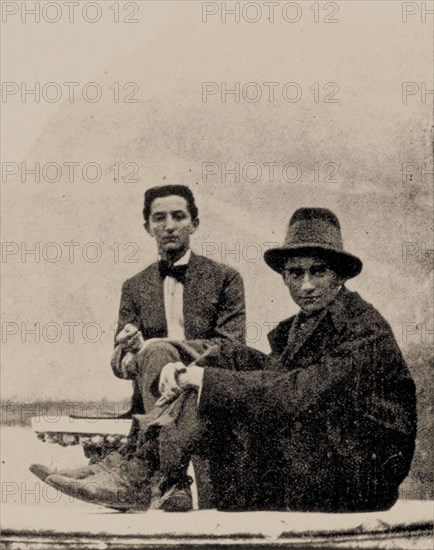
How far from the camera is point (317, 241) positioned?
13.5 ft

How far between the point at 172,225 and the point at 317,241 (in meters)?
0.73

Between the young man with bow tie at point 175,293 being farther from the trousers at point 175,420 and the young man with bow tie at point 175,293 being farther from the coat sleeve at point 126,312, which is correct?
the trousers at point 175,420

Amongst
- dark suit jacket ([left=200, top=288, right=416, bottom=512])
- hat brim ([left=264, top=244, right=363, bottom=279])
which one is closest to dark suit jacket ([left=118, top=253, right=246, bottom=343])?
hat brim ([left=264, top=244, right=363, bottom=279])

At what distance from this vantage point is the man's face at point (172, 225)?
4516mm

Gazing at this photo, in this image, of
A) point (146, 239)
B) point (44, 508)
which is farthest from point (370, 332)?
point (44, 508)

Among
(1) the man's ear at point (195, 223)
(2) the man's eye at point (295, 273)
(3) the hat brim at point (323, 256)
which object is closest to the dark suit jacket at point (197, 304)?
(1) the man's ear at point (195, 223)

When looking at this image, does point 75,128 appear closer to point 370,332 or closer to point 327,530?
point 370,332

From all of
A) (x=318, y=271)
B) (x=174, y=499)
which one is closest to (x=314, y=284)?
(x=318, y=271)

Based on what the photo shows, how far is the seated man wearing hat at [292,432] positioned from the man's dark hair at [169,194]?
3.12 ft

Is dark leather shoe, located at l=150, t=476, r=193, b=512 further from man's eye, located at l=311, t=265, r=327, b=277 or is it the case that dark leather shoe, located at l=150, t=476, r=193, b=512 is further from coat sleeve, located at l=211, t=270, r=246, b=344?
man's eye, located at l=311, t=265, r=327, b=277

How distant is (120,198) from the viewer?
466cm

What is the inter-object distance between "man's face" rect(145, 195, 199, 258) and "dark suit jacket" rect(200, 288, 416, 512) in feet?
2.90

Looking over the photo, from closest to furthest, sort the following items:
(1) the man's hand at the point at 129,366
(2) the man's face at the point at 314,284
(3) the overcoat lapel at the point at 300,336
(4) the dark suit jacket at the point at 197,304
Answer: (3) the overcoat lapel at the point at 300,336 → (2) the man's face at the point at 314,284 → (1) the man's hand at the point at 129,366 → (4) the dark suit jacket at the point at 197,304

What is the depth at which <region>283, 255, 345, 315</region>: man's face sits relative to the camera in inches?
161
